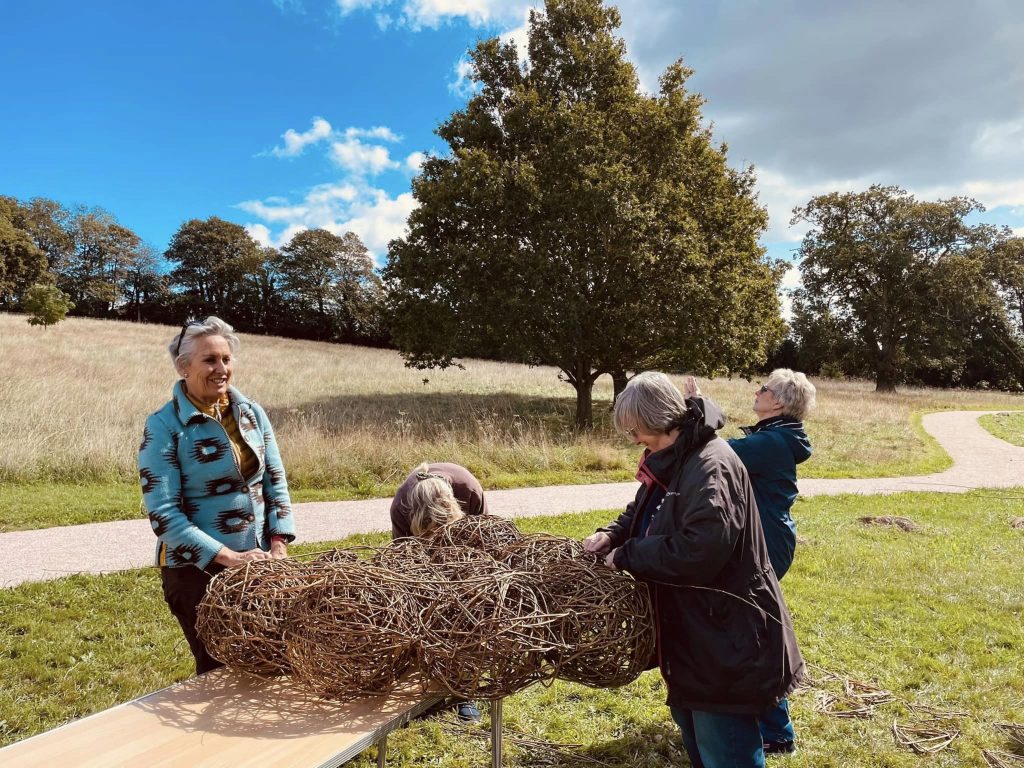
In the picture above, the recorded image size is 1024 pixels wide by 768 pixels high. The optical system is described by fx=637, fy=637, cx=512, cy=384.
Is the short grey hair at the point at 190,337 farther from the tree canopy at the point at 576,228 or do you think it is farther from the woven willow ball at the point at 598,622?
the tree canopy at the point at 576,228

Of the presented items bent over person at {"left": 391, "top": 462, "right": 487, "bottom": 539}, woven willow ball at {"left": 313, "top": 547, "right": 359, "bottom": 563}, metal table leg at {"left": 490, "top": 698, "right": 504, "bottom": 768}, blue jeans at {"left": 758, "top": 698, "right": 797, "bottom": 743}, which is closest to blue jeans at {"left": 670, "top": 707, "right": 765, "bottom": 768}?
metal table leg at {"left": 490, "top": 698, "right": 504, "bottom": 768}

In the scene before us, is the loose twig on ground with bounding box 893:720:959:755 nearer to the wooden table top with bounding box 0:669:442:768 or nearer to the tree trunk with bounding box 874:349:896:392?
the wooden table top with bounding box 0:669:442:768

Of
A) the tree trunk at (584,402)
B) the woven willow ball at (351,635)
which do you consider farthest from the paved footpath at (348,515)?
the tree trunk at (584,402)

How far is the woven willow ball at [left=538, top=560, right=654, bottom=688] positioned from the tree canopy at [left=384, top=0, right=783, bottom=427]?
1379 centimetres

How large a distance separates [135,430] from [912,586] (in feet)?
41.5

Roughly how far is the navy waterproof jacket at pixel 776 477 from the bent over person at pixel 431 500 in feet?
5.22

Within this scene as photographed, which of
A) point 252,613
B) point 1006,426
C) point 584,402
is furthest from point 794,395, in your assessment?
point 1006,426

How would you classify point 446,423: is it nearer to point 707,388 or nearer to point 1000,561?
point 1000,561

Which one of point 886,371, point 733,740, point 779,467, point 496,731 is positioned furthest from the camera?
point 886,371

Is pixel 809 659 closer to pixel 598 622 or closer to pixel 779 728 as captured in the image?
pixel 779 728

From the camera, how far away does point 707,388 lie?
→ 3006cm

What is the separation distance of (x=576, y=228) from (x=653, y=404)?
1467cm

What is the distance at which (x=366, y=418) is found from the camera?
55.1 ft

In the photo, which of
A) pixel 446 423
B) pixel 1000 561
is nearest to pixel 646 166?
pixel 446 423
